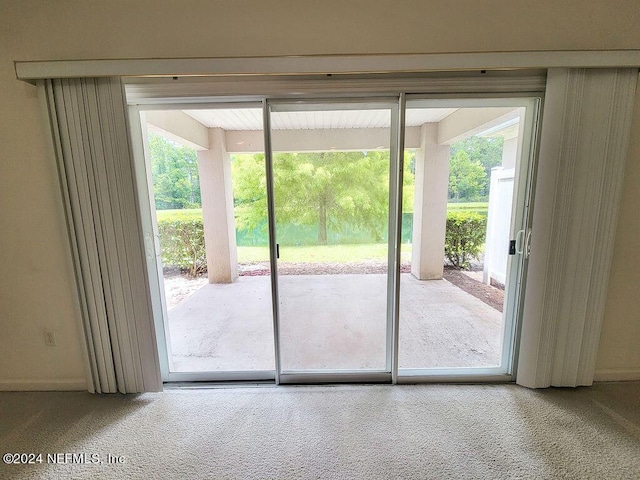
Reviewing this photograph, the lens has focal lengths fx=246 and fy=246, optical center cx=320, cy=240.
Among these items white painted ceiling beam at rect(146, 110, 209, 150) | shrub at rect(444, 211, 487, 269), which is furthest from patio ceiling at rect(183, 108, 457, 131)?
shrub at rect(444, 211, 487, 269)

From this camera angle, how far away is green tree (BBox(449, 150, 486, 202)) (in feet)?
6.84

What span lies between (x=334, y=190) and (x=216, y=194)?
1.28 metres

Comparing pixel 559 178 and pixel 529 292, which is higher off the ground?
pixel 559 178

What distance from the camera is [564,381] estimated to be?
1716 millimetres

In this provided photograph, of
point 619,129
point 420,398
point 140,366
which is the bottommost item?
point 420,398

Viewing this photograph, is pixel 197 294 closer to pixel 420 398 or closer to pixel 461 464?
pixel 420 398

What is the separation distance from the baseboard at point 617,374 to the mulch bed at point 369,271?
725 mm

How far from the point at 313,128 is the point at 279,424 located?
6.53 feet

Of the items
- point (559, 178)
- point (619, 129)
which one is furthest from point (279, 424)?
point (619, 129)

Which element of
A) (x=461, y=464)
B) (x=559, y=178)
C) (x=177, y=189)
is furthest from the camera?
(x=177, y=189)

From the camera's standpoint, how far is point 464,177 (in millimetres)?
2189

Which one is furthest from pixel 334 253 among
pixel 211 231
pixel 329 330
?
pixel 211 231

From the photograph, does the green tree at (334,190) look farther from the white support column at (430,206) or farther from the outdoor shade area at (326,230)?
the white support column at (430,206)

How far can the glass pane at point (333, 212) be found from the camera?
5.82ft
